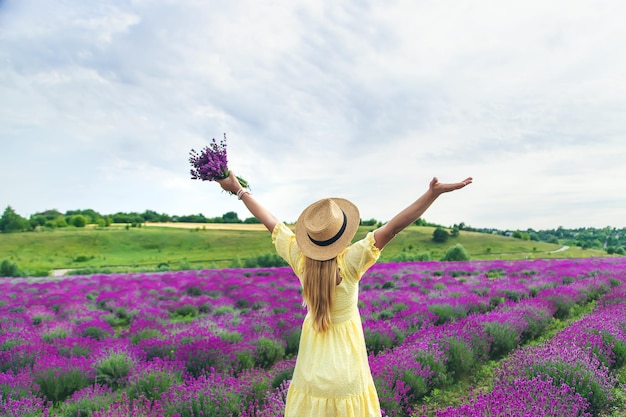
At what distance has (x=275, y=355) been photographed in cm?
601

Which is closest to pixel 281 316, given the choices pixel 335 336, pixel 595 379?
pixel 595 379

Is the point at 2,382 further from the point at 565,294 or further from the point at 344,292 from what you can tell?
the point at 565,294

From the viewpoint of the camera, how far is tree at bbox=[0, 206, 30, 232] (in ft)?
239

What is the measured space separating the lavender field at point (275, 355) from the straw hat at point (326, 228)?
1971 millimetres

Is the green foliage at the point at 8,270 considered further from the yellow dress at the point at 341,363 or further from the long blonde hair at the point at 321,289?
the long blonde hair at the point at 321,289

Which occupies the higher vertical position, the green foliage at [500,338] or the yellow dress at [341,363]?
the yellow dress at [341,363]

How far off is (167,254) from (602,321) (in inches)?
2441

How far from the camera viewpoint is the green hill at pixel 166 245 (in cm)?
5688

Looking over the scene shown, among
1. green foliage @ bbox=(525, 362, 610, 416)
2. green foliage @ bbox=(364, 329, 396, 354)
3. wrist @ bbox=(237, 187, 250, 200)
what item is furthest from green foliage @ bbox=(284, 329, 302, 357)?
→ wrist @ bbox=(237, 187, 250, 200)

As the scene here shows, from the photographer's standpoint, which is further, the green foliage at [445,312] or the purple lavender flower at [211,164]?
the green foliage at [445,312]

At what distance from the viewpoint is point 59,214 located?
354 ft

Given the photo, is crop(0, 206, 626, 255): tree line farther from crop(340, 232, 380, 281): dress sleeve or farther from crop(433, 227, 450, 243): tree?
crop(340, 232, 380, 281): dress sleeve

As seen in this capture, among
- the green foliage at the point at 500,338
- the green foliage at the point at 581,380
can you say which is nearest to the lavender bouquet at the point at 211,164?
the green foliage at the point at 581,380

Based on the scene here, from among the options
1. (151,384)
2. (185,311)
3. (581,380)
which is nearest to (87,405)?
(151,384)
